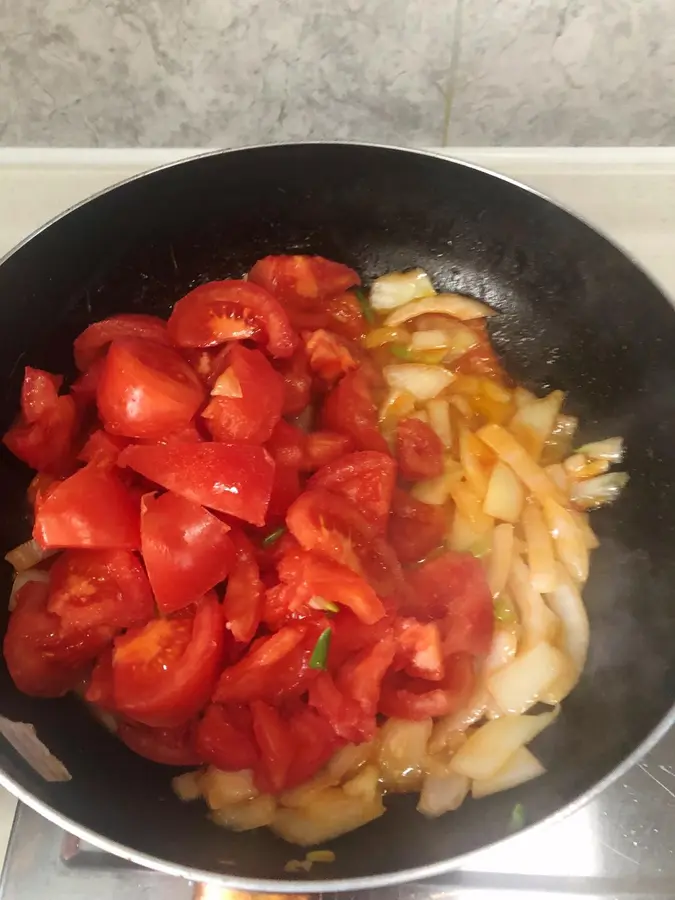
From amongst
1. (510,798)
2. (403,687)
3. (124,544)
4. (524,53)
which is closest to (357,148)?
(524,53)

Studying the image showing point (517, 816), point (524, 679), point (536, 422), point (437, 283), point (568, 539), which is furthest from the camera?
point (437, 283)

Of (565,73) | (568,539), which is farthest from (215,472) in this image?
(565,73)

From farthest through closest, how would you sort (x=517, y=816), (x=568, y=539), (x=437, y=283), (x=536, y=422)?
1. (x=437, y=283)
2. (x=536, y=422)
3. (x=568, y=539)
4. (x=517, y=816)

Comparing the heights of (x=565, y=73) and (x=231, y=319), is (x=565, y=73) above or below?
above

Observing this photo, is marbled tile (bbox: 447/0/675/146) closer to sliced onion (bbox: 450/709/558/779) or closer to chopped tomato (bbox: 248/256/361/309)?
chopped tomato (bbox: 248/256/361/309)

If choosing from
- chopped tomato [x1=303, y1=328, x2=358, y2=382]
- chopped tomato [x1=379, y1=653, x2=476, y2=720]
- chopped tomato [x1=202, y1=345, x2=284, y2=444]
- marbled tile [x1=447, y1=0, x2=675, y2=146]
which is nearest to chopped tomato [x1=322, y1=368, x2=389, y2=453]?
chopped tomato [x1=303, y1=328, x2=358, y2=382]

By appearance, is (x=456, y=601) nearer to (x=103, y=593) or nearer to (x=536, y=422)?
(x=536, y=422)

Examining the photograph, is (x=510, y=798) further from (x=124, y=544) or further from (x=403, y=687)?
(x=124, y=544)
